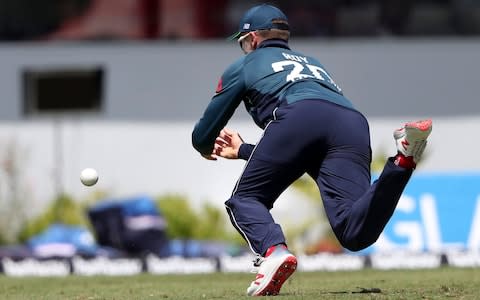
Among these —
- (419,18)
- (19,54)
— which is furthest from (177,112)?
(419,18)

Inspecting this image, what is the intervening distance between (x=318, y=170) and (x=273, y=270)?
762mm

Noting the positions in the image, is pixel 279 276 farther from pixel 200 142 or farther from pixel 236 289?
pixel 236 289

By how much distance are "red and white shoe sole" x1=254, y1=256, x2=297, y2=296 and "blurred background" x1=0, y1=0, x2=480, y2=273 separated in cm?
1038

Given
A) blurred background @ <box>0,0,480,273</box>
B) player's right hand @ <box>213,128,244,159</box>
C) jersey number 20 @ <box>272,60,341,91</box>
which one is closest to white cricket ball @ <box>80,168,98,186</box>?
player's right hand @ <box>213,128,244,159</box>

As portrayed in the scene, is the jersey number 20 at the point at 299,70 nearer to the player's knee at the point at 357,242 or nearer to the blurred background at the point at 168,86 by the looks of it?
the player's knee at the point at 357,242

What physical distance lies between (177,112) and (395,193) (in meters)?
11.5

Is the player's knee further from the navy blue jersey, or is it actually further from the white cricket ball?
the white cricket ball

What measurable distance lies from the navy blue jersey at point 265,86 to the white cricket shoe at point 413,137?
2.03ft

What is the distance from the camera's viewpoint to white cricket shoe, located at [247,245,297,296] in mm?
7195

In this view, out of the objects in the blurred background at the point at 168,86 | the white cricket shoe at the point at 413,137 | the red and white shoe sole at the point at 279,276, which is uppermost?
the white cricket shoe at the point at 413,137

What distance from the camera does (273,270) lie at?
723 centimetres

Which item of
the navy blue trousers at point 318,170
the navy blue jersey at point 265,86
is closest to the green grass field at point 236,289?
the navy blue trousers at point 318,170

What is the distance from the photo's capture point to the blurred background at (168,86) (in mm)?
18312

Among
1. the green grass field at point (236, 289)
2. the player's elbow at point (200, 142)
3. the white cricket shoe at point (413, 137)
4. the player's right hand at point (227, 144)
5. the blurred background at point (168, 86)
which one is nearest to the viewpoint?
the white cricket shoe at point (413, 137)
